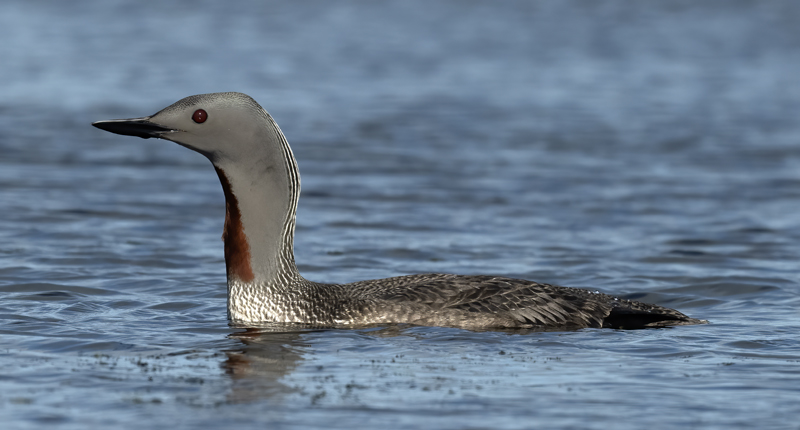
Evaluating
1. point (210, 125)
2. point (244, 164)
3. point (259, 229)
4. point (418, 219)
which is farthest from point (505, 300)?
point (418, 219)

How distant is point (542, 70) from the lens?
24.5m

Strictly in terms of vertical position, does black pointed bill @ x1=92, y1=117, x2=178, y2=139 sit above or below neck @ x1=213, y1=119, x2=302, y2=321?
above

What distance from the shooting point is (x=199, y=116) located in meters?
7.04

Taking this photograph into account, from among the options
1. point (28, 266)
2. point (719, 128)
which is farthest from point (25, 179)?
point (719, 128)

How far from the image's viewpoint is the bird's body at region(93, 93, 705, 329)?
7.08 meters

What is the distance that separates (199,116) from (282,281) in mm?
1164

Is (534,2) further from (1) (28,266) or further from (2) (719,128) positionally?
(1) (28,266)

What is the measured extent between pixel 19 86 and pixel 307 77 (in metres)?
5.58

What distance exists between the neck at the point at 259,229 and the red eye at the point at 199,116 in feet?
0.98

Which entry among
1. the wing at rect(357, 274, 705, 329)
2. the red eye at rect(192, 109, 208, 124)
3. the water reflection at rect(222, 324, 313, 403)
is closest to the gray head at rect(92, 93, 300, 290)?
the red eye at rect(192, 109, 208, 124)

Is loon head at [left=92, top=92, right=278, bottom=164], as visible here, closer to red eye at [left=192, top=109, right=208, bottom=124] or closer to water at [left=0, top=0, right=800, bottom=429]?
red eye at [left=192, top=109, right=208, bottom=124]

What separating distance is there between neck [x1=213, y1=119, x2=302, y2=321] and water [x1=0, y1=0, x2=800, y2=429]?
220 mm

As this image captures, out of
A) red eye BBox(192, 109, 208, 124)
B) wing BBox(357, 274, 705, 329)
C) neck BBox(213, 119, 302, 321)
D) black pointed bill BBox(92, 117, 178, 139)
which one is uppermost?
red eye BBox(192, 109, 208, 124)

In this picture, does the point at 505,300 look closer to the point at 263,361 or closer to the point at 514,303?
the point at 514,303
